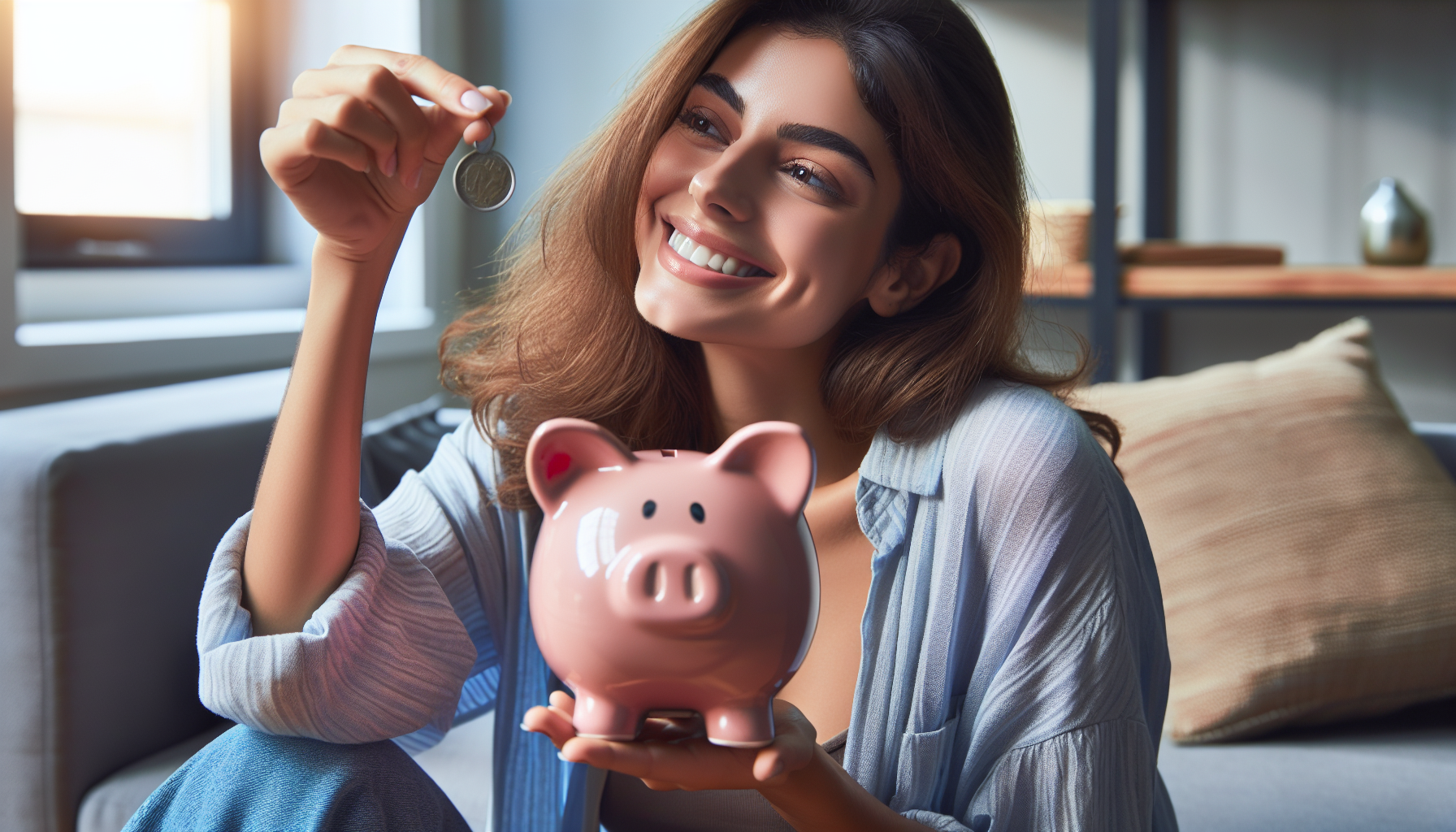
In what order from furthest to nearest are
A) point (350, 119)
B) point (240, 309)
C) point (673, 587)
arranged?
point (240, 309)
point (350, 119)
point (673, 587)

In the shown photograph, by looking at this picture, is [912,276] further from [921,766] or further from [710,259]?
[921,766]

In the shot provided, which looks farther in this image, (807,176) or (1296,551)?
(1296,551)

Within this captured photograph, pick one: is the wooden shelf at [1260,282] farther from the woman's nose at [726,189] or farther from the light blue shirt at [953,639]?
the woman's nose at [726,189]

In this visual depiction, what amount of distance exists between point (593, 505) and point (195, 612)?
3.20 ft

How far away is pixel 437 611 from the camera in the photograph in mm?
922

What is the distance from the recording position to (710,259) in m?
0.89

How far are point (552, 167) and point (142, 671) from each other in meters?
1.39

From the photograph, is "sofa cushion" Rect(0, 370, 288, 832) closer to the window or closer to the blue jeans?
the blue jeans

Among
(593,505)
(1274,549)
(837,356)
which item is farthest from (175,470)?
(1274,549)


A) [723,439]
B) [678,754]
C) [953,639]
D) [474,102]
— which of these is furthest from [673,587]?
[723,439]

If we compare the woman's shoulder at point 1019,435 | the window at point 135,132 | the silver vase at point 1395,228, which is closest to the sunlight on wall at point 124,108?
the window at point 135,132

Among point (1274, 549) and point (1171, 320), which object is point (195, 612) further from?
point (1171, 320)

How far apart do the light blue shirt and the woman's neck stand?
0.10 m

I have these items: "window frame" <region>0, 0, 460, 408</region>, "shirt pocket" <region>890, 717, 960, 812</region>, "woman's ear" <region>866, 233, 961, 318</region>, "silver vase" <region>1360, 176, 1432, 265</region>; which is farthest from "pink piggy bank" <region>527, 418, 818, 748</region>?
"silver vase" <region>1360, 176, 1432, 265</region>
